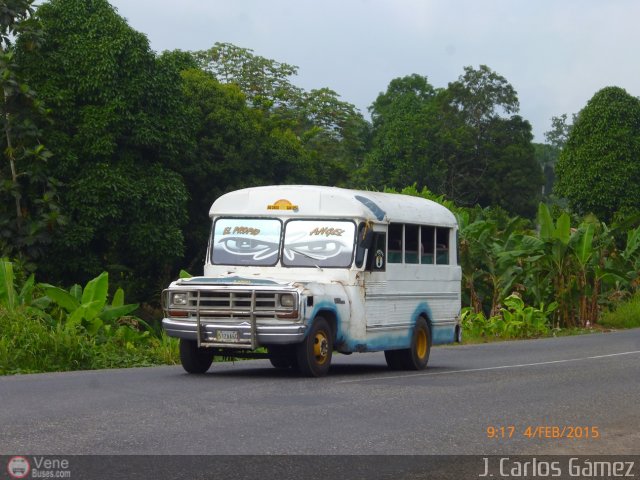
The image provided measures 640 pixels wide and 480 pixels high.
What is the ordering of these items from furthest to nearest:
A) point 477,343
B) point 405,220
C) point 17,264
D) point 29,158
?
point 29,158, point 477,343, point 17,264, point 405,220

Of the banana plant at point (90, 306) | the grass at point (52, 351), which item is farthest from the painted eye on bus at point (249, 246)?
the banana plant at point (90, 306)

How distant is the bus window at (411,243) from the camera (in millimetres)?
17625

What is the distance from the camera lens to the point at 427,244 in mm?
18391

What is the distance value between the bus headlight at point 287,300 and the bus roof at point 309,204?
5.99 ft

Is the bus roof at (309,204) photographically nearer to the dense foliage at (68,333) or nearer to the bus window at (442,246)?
the bus window at (442,246)

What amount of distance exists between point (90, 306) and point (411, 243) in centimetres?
575

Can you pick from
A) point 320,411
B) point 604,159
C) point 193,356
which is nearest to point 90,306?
point 193,356

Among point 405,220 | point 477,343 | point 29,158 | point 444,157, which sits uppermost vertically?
point 444,157

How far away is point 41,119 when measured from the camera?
36625mm
